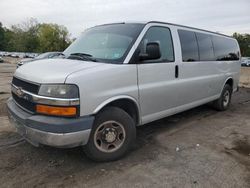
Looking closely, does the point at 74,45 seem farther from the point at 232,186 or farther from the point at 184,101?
the point at 232,186

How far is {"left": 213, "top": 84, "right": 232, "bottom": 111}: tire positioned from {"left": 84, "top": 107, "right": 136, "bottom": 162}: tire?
3.93 meters

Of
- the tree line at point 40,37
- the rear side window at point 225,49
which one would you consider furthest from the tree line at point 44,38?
the rear side window at point 225,49

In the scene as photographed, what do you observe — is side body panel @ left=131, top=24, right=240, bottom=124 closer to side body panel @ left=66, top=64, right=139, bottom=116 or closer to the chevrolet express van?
the chevrolet express van

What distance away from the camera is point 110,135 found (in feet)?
11.9

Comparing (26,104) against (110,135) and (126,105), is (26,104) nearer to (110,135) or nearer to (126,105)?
(110,135)

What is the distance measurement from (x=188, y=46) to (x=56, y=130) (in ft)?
10.6

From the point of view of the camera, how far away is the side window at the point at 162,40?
412 centimetres

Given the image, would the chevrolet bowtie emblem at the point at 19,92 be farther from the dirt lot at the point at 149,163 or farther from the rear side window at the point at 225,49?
the rear side window at the point at 225,49

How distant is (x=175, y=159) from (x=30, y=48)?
77280 mm

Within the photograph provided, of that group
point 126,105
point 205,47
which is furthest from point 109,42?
point 205,47

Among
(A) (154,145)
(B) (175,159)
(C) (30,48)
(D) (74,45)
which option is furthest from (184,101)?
(C) (30,48)

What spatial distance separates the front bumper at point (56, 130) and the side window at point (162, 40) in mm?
1622

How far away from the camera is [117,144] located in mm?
Answer: 3732

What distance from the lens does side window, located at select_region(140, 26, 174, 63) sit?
412 cm
